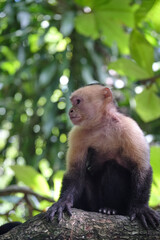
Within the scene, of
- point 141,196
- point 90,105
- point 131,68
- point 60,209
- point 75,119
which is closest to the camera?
point 60,209

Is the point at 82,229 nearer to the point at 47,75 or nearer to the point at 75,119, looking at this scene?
the point at 75,119

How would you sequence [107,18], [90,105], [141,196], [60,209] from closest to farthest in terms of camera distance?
[60,209], [141,196], [90,105], [107,18]

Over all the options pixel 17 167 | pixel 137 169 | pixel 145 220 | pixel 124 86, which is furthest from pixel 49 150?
pixel 145 220

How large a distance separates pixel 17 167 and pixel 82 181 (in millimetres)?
643

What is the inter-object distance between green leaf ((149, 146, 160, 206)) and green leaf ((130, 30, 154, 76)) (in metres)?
0.78

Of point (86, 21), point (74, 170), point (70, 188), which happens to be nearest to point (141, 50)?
point (86, 21)

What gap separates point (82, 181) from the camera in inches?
126

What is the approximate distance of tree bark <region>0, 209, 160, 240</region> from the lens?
2.17m

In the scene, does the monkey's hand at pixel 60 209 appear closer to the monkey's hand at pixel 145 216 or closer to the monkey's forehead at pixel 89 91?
the monkey's hand at pixel 145 216

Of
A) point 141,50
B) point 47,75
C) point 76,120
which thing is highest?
point 141,50

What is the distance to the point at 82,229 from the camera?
2.27m

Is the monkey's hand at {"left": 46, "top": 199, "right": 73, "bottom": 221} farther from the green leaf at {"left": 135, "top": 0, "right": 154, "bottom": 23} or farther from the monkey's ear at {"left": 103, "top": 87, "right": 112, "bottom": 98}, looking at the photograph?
the green leaf at {"left": 135, "top": 0, "right": 154, "bottom": 23}

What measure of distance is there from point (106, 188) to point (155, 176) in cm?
47

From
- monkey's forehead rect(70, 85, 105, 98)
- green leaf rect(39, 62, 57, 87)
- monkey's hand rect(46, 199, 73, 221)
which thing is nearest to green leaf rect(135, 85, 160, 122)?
monkey's forehead rect(70, 85, 105, 98)
